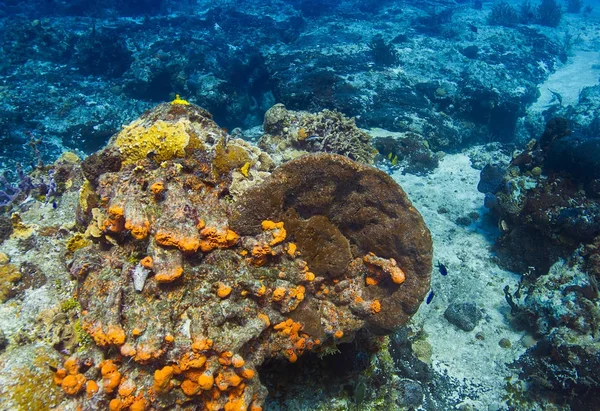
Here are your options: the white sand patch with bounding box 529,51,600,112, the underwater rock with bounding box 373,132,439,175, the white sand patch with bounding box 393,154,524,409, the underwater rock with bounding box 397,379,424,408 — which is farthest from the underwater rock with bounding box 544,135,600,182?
the white sand patch with bounding box 529,51,600,112

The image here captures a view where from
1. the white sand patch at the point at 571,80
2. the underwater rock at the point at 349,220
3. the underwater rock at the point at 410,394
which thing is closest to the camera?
the underwater rock at the point at 349,220

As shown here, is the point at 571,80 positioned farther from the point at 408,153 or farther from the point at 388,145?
the point at 388,145

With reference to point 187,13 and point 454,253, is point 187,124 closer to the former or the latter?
point 454,253

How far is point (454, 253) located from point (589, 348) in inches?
118

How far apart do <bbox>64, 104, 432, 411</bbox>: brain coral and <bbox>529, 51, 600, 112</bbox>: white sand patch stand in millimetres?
15152

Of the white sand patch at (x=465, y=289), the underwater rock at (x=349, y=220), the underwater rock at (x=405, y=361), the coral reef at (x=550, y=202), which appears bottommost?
the white sand patch at (x=465, y=289)

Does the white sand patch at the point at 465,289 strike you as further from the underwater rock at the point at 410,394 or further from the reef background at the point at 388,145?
the underwater rock at the point at 410,394

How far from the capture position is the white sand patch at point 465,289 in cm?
571

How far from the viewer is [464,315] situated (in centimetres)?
644

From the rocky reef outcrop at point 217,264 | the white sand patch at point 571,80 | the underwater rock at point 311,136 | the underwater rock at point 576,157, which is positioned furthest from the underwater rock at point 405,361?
the white sand patch at point 571,80

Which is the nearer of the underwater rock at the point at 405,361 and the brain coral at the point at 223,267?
the brain coral at the point at 223,267

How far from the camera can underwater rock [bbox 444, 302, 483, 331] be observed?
6379 millimetres

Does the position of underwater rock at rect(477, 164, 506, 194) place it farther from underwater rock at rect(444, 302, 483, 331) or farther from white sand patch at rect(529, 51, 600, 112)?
white sand patch at rect(529, 51, 600, 112)

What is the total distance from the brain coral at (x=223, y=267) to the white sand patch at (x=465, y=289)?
2.74 meters
